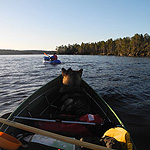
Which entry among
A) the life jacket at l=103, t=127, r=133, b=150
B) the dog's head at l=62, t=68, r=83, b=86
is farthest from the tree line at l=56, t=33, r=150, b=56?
the life jacket at l=103, t=127, r=133, b=150

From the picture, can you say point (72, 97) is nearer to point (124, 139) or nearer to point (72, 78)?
point (72, 78)

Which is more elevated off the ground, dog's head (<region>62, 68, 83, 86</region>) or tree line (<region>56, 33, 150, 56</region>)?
tree line (<region>56, 33, 150, 56</region>)

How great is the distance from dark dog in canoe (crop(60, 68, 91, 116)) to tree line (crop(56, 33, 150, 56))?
80.8 m

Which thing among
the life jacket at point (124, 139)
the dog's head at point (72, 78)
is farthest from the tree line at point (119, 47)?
the life jacket at point (124, 139)

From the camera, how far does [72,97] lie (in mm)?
4664

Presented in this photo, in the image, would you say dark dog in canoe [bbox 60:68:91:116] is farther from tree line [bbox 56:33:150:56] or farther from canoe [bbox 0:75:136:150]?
tree line [bbox 56:33:150:56]

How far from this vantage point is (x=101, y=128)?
9.41ft

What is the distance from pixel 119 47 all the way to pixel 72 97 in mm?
101082

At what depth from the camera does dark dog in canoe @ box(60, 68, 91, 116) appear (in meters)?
3.95

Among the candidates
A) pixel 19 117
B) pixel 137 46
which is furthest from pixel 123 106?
pixel 137 46

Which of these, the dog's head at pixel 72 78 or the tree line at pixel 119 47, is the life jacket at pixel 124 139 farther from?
the tree line at pixel 119 47

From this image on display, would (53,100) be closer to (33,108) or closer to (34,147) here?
(33,108)

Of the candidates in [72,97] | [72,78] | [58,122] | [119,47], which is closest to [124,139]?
[58,122]

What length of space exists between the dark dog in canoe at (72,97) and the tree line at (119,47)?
265ft
